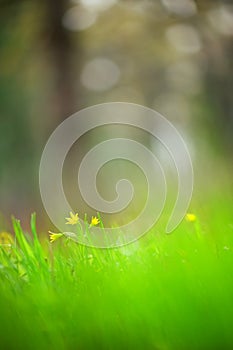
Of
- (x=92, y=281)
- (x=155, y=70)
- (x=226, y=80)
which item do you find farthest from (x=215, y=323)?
(x=155, y=70)

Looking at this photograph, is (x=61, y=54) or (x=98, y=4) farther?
(x=98, y=4)

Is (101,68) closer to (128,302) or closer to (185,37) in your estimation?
(185,37)

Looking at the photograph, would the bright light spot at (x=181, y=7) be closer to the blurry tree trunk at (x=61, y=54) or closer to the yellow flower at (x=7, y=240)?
the blurry tree trunk at (x=61, y=54)

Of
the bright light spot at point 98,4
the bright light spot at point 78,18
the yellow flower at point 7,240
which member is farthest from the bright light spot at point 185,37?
the yellow flower at point 7,240

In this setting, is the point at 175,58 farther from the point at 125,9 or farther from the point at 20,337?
the point at 20,337

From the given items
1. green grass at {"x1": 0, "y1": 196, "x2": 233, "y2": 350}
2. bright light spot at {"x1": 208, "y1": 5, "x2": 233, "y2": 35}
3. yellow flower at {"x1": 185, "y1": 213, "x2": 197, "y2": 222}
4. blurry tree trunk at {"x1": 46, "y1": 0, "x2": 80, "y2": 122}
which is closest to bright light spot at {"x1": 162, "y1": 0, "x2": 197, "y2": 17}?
bright light spot at {"x1": 208, "y1": 5, "x2": 233, "y2": 35}

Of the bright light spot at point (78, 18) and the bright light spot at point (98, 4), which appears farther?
the bright light spot at point (98, 4)

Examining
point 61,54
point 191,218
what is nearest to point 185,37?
point 61,54
